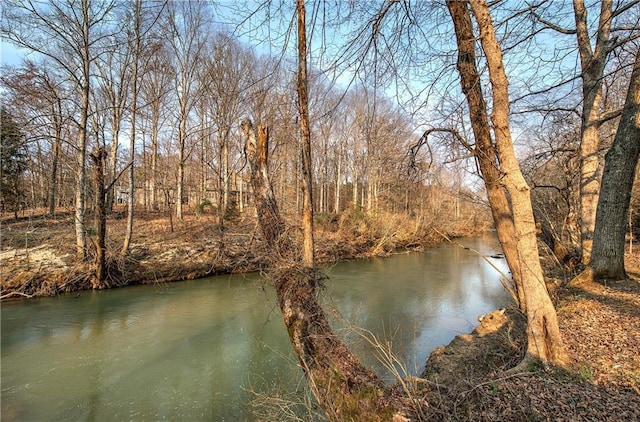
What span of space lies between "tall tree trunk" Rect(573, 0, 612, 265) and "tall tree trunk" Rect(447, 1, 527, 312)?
312cm

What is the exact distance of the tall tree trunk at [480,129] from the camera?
400cm

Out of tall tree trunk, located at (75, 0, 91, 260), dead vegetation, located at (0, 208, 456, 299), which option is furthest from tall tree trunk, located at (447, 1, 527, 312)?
tall tree trunk, located at (75, 0, 91, 260)

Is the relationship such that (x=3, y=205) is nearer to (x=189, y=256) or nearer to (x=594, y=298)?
(x=189, y=256)

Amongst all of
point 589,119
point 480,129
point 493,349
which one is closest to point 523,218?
point 480,129

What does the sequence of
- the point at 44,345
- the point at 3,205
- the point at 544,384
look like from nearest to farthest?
1. the point at 544,384
2. the point at 44,345
3. the point at 3,205

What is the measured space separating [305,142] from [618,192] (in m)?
5.55

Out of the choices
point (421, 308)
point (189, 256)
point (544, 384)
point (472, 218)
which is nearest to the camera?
point (544, 384)

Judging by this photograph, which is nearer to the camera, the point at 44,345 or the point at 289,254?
the point at 289,254

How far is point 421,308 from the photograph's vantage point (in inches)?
325

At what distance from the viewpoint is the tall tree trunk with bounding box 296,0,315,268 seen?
11.2ft

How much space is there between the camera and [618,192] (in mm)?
5379

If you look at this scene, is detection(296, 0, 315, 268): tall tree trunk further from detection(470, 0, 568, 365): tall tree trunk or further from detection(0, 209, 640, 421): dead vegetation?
detection(470, 0, 568, 365): tall tree trunk

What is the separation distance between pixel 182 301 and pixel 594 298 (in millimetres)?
9081

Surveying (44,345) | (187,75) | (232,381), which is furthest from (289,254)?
(187,75)
